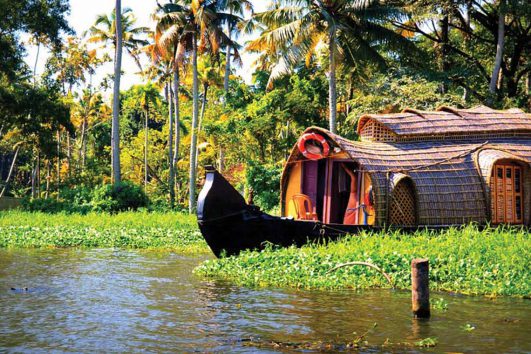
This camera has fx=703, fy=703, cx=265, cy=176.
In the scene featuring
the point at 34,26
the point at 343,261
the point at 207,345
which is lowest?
the point at 207,345

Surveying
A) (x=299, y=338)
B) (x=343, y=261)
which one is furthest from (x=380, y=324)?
(x=343, y=261)

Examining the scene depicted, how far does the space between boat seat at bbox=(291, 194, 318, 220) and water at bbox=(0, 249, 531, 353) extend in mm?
3271

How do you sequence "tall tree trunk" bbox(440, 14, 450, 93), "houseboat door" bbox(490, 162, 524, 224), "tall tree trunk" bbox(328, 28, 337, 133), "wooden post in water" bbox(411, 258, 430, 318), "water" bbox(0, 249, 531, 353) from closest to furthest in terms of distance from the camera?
1. "water" bbox(0, 249, 531, 353)
2. "wooden post in water" bbox(411, 258, 430, 318)
3. "houseboat door" bbox(490, 162, 524, 224)
4. "tall tree trunk" bbox(328, 28, 337, 133)
5. "tall tree trunk" bbox(440, 14, 450, 93)

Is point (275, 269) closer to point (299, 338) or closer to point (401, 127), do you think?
point (299, 338)

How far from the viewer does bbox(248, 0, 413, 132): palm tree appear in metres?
19.9

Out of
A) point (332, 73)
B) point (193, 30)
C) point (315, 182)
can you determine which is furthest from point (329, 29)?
point (193, 30)

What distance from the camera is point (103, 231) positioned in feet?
58.7

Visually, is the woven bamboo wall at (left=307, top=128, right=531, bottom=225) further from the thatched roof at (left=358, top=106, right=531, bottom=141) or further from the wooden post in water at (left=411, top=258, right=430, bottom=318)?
the wooden post in water at (left=411, top=258, right=430, bottom=318)

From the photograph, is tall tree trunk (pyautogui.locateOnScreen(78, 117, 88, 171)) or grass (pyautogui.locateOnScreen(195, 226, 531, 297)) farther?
tall tree trunk (pyautogui.locateOnScreen(78, 117, 88, 171))

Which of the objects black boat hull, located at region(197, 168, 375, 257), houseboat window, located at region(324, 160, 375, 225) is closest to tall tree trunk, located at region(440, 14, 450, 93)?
houseboat window, located at region(324, 160, 375, 225)

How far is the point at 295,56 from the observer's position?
20344 millimetres

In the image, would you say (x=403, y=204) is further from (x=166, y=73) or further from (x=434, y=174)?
(x=166, y=73)

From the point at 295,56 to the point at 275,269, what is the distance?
10.7 m

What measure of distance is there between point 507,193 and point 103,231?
32.1 feet
